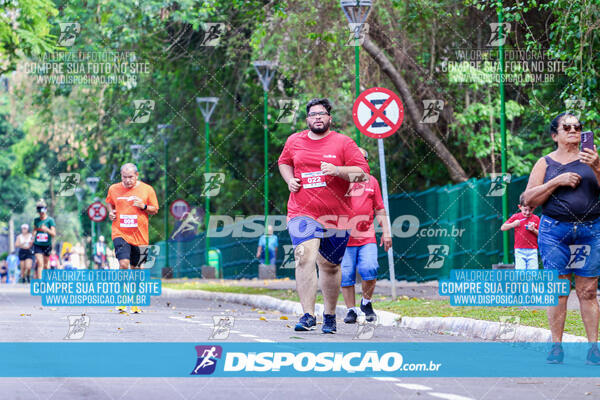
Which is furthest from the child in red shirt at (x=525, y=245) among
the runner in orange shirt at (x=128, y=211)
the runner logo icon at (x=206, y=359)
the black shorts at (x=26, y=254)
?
the black shorts at (x=26, y=254)

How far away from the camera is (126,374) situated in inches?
343

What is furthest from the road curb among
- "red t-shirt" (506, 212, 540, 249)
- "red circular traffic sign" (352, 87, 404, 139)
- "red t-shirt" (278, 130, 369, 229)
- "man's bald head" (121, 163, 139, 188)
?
"man's bald head" (121, 163, 139, 188)

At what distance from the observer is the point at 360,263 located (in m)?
13.7

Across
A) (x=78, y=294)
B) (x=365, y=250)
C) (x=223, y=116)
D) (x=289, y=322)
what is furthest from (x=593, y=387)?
(x=223, y=116)

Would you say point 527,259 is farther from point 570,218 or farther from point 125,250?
point 570,218

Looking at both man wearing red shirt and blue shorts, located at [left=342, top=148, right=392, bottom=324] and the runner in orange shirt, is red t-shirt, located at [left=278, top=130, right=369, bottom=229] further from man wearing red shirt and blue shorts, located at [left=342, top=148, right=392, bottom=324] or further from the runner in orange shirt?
the runner in orange shirt

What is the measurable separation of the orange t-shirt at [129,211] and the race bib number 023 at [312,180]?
14.8 feet

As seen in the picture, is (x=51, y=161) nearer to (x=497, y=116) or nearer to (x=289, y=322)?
(x=497, y=116)

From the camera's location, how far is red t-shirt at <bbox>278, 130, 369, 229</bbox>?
11.4 meters

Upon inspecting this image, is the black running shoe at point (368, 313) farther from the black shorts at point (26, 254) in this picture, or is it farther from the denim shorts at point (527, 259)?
the black shorts at point (26, 254)

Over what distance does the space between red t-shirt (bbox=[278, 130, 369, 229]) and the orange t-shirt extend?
4384 millimetres

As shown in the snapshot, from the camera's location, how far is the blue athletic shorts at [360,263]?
13.6 meters

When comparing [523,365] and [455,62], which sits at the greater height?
[455,62]

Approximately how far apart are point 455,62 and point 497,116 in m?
1.71
